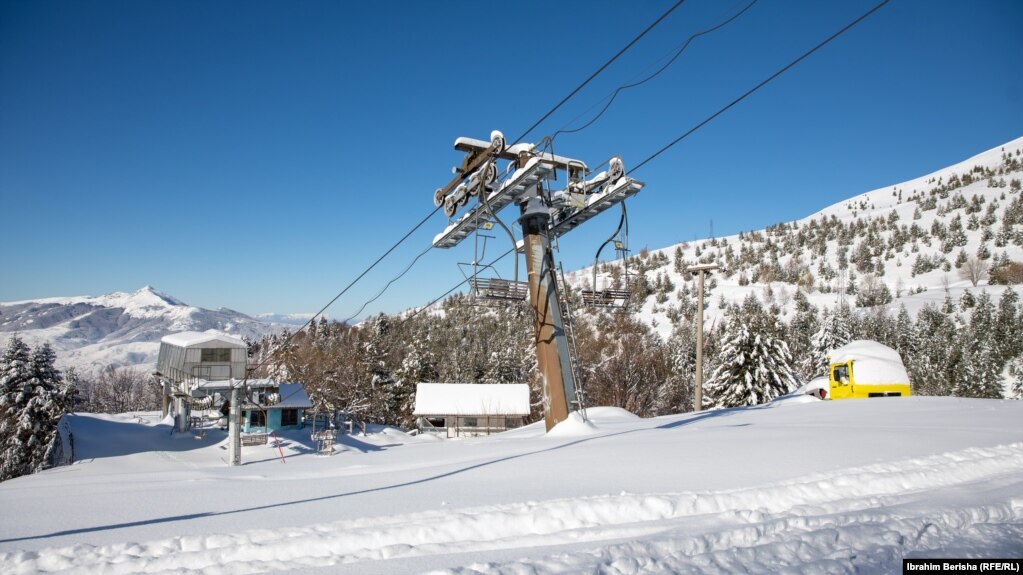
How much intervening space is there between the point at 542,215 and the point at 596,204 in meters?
1.47

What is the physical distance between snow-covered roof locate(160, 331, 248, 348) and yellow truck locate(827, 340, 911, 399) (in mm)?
39527

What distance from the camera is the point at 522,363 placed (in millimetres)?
71625

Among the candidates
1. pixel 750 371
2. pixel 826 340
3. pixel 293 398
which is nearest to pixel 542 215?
pixel 750 371

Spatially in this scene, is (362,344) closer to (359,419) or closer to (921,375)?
(359,419)

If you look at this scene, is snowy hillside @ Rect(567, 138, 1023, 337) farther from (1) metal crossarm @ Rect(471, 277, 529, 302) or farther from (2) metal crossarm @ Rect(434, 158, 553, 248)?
(1) metal crossarm @ Rect(471, 277, 529, 302)

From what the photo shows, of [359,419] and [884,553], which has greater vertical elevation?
[884,553]

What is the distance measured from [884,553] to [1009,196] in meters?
127

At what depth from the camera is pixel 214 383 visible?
36594 millimetres

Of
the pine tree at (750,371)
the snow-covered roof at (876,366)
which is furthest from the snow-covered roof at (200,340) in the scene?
the snow-covered roof at (876,366)

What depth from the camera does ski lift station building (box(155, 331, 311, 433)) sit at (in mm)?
35781

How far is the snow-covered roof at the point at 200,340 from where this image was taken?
127 feet

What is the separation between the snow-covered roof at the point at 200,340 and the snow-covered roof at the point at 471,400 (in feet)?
52.7

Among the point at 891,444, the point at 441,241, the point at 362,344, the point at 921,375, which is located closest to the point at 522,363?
the point at 362,344

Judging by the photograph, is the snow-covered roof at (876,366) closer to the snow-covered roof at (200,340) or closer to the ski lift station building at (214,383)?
the ski lift station building at (214,383)
